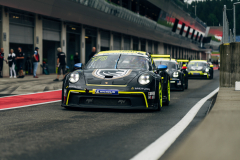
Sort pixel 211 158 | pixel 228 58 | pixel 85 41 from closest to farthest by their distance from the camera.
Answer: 1. pixel 211 158
2. pixel 228 58
3. pixel 85 41

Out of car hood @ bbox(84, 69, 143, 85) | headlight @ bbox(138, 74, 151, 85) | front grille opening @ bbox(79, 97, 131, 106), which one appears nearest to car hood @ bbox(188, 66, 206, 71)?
car hood @ bbox(84, 69, 143, 85)

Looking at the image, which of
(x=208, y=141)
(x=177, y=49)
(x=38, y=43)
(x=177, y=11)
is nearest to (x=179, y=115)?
(x=208, y=141)

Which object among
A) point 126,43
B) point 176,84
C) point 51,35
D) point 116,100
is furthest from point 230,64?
point 126,43

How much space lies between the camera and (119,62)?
8672 mm

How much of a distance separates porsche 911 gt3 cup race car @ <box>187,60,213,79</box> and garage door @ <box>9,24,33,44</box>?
10.6m

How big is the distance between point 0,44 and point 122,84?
15.7 m

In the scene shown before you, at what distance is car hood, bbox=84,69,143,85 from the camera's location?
7.49 m

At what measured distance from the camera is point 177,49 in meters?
68.1

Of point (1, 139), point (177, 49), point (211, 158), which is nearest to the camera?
point (211, 158)

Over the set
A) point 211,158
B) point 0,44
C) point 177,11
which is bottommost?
point 211,158

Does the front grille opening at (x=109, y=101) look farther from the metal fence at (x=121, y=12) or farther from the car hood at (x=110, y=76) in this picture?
the metal fence at (x=121, y=12)

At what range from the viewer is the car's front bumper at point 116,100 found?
7.38 metres

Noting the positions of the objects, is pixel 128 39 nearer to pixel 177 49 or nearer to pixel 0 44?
pixel 0 44

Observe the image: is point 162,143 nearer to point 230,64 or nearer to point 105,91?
point 105,91
